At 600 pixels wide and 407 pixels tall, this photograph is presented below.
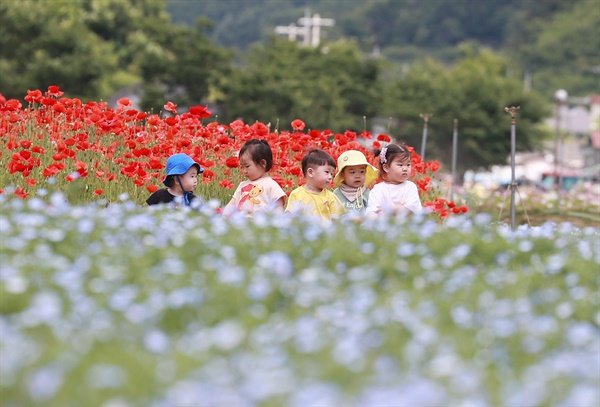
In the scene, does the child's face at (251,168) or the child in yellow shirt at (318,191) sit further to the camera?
the child's face at (251,168)

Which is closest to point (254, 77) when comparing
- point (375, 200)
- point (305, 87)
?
point (305, 87)

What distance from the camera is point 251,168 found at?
8.93 metres

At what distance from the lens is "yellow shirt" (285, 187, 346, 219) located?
855 centimetres

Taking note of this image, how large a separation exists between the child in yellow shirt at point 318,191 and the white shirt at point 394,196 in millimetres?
296

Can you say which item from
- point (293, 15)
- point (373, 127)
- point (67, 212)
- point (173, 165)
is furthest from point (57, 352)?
point (293, 15)

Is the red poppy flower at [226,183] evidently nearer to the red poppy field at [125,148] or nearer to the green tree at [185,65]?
the red poppy field at [125,148]

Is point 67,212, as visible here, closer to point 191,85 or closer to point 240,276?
point 240,276

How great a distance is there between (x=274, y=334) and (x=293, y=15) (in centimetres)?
16384

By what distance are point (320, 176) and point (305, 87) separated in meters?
38.2

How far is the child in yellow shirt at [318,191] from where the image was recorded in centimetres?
855

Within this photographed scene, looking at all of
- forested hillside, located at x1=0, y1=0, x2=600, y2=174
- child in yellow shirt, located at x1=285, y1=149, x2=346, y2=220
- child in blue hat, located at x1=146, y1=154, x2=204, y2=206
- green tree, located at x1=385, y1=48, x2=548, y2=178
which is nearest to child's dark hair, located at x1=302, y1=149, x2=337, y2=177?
child in yellow shirt, located at x1=285, y1=149, x2=346, y2=220

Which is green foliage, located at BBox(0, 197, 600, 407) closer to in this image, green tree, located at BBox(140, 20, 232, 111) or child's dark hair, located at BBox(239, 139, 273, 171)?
child's dark hair, located at BBox(239, 139, 273, 171)

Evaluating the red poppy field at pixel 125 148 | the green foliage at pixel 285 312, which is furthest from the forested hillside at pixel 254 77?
the green foliage at pixel 285 312

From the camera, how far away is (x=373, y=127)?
47406 mm
